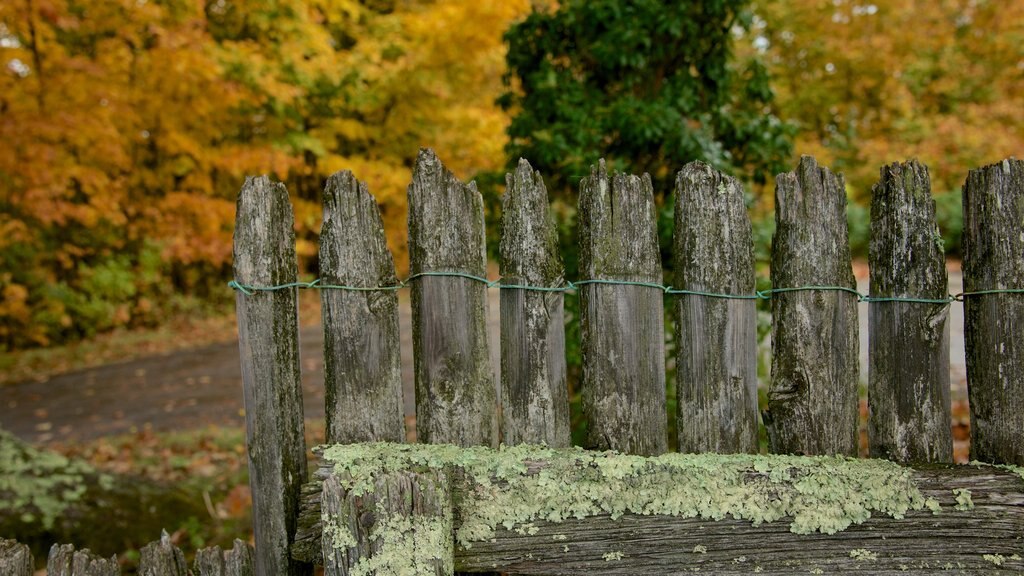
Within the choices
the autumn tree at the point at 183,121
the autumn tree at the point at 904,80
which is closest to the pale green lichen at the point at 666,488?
the autumn tree at the point at 183,121

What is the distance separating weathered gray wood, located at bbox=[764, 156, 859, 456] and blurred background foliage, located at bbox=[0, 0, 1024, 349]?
1422 millimetres

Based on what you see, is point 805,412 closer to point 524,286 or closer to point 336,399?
point 524,286

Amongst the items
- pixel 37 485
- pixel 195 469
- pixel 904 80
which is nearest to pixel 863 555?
pixel 37 485

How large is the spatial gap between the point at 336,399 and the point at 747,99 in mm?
2849

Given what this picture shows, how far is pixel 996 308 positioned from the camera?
1877mm

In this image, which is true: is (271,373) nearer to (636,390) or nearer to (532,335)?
(532,335)

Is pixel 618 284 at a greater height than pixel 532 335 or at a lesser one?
greater

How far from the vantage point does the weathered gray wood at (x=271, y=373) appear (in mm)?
1957

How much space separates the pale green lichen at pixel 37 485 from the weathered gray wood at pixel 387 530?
2.82 meters

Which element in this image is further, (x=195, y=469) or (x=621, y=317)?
(x=195, y=469)

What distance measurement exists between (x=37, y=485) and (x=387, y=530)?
3099mm

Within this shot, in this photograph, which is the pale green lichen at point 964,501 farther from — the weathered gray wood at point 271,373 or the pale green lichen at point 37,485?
the pale green lichen at point 37,485

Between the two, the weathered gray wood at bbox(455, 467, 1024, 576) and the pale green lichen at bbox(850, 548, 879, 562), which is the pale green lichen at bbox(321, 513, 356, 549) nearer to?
the weathered gray wood at bbox(455, 467, 1024, 576)

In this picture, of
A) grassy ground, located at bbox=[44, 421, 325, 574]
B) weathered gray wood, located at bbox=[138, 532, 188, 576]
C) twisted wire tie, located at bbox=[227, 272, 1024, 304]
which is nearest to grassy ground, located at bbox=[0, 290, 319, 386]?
grassy ground, located at bbox=[44, 421, 325, 574]
